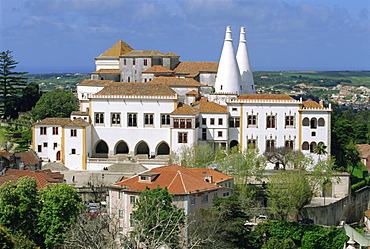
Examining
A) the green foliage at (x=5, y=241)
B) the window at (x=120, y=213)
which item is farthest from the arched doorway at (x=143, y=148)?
the green foliage at (x=5, y=241)

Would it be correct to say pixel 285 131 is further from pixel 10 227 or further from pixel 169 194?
pixel 10 227

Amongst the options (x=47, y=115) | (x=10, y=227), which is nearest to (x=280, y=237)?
(x=10, y=227)

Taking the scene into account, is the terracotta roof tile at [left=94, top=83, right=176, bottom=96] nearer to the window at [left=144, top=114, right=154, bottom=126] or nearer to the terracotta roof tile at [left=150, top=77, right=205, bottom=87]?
the window at [left=144, top=114, right=154, bottom=126]

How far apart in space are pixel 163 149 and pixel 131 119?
4061 mm

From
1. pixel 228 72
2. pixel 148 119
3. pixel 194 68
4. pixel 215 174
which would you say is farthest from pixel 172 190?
pixel 194 68

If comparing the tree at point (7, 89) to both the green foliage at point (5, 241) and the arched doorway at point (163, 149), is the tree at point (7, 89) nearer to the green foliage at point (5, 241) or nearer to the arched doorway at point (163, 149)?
the arched doorway at point (163, 149)

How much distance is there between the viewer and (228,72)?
74688 mm

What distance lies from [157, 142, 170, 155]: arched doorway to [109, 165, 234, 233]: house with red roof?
19369 millimetres

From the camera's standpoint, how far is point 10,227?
44219 mm

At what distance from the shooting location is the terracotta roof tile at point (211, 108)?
6994 centimetres

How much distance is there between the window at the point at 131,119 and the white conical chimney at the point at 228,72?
879 centimetres

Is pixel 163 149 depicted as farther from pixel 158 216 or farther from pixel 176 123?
pixel 158 216

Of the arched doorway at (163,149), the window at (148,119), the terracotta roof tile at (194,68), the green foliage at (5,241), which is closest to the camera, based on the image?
the green foliage at (5,241)

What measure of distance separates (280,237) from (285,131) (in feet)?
63.9
